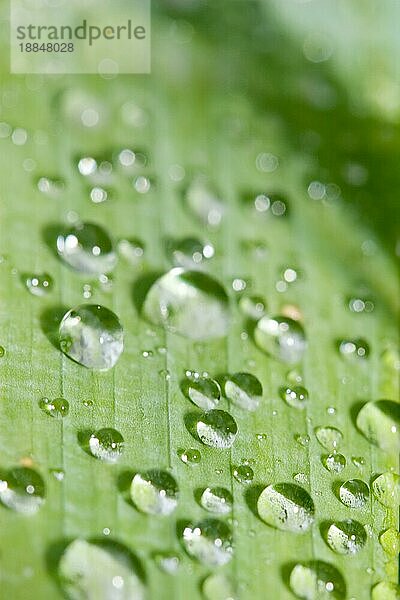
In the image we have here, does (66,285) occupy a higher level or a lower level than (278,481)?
higher

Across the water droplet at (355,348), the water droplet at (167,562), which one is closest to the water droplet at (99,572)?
the water droplet at (167,562)

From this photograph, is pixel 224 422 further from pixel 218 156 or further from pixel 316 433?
pixel 218 156

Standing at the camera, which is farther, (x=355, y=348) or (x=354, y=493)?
(x=355, y=348)

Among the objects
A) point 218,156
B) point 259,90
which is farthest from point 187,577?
point 259,90

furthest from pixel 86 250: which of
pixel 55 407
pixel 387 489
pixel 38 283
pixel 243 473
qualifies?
pixel 387 489

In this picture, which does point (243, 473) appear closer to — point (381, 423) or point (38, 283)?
point (381, 423)
